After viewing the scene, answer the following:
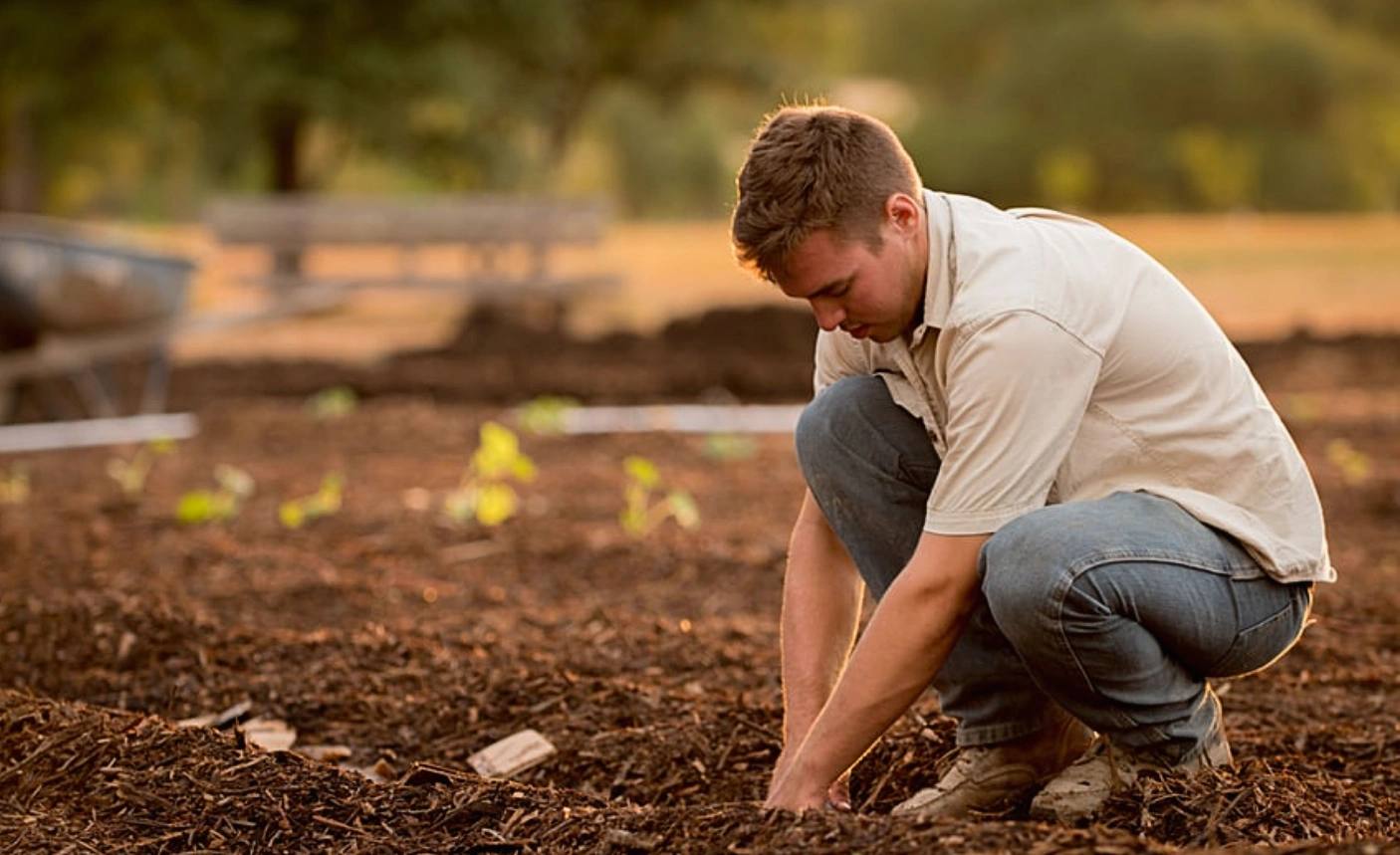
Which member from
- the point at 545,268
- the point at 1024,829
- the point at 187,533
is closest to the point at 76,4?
the point at 545,268

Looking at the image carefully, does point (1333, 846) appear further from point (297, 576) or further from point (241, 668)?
point (297, 576)

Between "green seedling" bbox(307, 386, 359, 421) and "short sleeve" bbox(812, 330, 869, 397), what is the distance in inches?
222

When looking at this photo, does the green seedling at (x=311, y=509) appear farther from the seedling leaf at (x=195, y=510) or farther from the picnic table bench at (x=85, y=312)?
the picnic table bench at (x=85, y=312)

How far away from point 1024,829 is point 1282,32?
42.1 meters

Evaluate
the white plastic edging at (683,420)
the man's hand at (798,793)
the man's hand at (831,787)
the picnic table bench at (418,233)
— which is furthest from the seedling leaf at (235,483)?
the picnic table bench at (418,233)

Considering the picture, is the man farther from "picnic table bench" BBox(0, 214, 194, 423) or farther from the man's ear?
"picnic table bench" BBox(0, 214, 194, 423)

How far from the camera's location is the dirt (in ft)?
8.86

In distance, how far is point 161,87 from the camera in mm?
14727

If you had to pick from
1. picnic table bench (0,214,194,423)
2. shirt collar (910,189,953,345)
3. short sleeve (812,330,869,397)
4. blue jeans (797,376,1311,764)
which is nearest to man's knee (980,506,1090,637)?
blue jeans (797,376,1311,764)

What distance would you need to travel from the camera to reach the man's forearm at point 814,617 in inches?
117

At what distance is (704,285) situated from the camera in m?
22.4

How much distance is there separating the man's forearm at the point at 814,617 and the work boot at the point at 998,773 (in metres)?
0.24

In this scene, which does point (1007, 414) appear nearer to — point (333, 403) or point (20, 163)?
point (333, 403)

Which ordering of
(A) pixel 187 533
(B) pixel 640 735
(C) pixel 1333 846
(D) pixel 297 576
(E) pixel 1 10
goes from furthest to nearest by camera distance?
(E) pixel 1 10
(A) pixel 187 533
(D) pixel 297 576
(B) pixel 640 735
(C) pixel 1333 846
